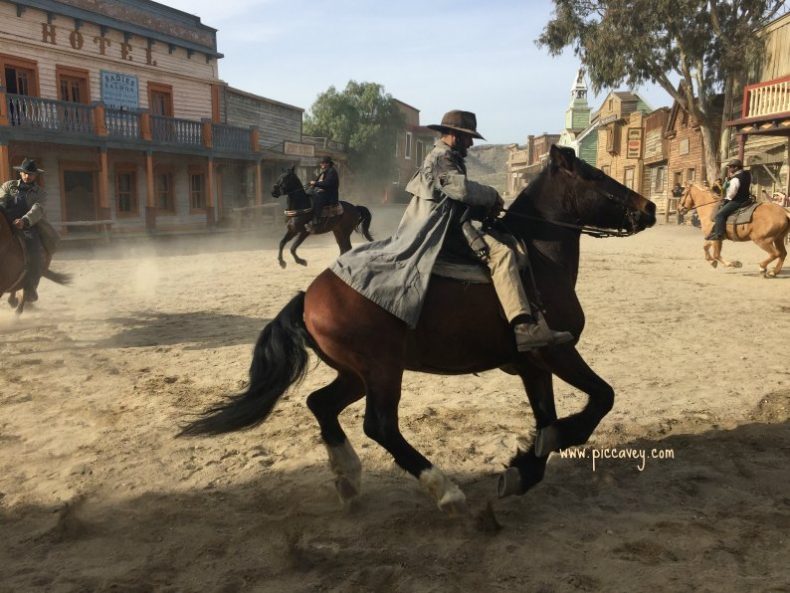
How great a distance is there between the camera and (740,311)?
29.5 feet

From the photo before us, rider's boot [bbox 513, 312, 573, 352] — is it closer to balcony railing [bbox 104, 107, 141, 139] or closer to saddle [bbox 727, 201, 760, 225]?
saddle [bbox 727, 201, 760, 225]

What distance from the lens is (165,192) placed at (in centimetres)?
2492

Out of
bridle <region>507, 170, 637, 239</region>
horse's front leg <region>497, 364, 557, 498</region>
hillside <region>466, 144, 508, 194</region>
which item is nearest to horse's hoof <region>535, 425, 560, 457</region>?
horse's front leg <region>497, 364, 557, 498</region>

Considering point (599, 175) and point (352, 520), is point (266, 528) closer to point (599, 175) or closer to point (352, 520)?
point (352, 520)

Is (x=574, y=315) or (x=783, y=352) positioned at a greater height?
(x=574, y=315)

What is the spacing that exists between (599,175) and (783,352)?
4.19 metres

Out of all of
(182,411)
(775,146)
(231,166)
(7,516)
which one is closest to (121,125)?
(231,166)

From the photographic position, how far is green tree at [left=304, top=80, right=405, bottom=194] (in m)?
41.9

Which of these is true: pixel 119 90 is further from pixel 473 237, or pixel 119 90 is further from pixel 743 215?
pixel 473 237

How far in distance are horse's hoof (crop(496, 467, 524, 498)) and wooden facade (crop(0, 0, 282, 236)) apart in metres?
18.8

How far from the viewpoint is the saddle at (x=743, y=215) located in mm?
12477

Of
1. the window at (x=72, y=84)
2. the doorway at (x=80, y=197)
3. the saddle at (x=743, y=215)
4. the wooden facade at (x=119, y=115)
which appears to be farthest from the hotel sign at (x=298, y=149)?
the saddle at (x=743, y=215)

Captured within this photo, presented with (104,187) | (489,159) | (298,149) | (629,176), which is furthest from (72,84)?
(489,159)

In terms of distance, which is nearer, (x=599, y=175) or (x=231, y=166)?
(x=599, y=175)
